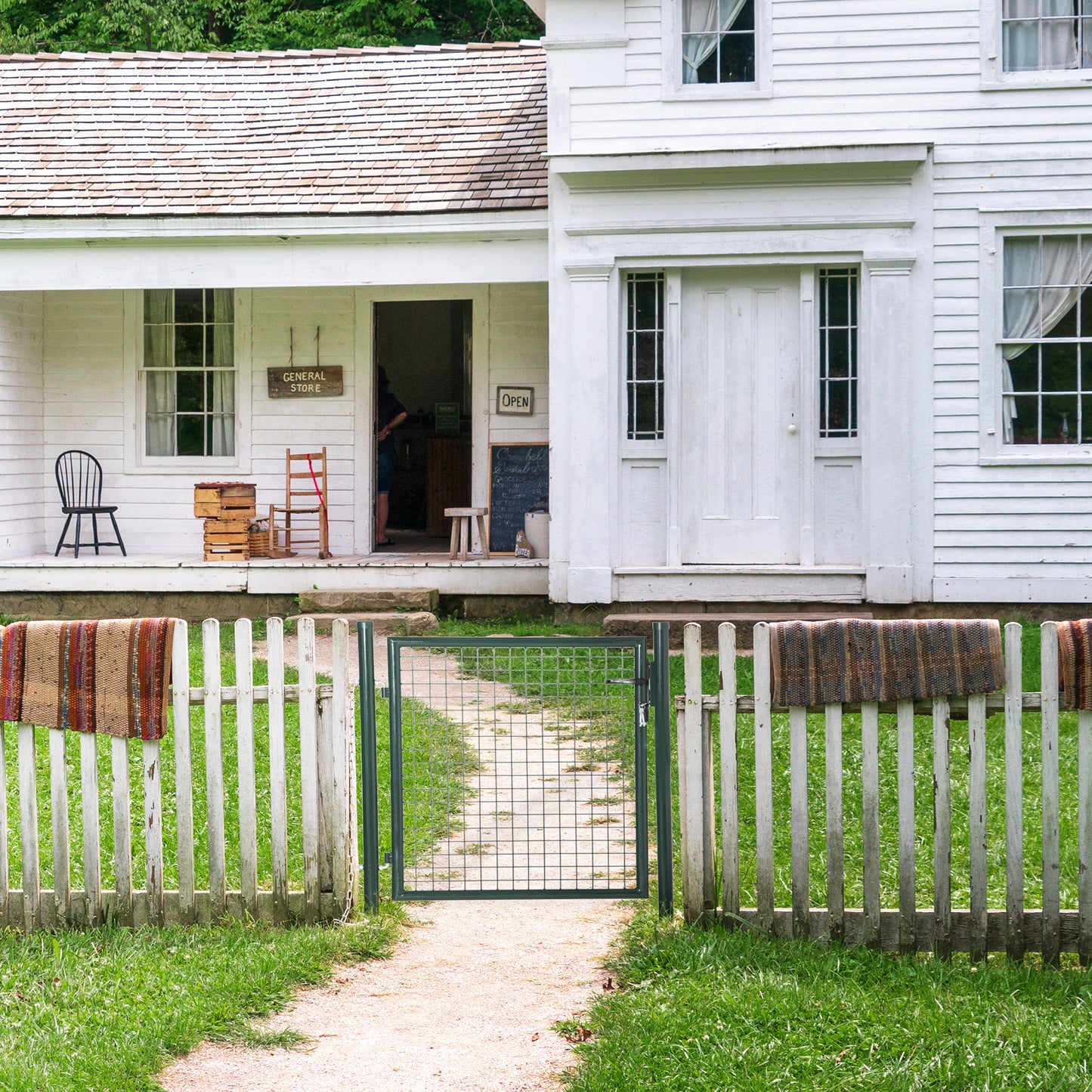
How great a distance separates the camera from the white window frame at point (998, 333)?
1130cm

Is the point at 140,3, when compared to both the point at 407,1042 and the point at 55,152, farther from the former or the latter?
the point at 407,1042

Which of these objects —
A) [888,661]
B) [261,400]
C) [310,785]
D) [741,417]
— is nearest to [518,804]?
[310,785]

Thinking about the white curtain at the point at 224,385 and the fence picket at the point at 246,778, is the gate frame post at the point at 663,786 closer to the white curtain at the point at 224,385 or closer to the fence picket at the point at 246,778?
the fence picket at the point at 246,778

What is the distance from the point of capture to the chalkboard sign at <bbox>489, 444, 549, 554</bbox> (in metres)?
13.7

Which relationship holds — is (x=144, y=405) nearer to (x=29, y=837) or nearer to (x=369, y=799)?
(x=29, y=837)

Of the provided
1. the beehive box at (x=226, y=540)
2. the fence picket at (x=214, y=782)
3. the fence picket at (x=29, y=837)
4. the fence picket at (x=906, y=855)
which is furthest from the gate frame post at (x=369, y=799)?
the beehive box at (x=226, y=540)

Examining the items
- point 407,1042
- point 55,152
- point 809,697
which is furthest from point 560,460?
point 407,1042

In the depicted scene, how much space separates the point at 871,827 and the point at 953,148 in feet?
26.2

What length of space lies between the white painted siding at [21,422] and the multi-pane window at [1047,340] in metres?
9.03

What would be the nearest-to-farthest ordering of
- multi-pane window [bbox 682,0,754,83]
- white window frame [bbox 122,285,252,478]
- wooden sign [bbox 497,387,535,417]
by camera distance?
multi-pane window [bbox 682,0,754,83], wooden sign [bbox 497,387,535,417], white window frame [bbox 122,285,252,478]

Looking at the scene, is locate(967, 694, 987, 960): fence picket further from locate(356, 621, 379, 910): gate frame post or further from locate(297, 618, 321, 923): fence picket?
locate(297, 618, 321, 923): fence picket

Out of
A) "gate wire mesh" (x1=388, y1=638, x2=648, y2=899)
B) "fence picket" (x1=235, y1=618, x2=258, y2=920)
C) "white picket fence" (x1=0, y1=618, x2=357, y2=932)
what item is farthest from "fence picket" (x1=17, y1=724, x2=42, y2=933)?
"gate wire mesh" (x1=388, y1=638, x2=648, y2=899)

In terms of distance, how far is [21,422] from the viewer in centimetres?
1391

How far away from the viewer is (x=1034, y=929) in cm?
480
